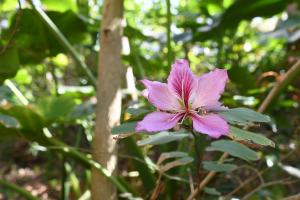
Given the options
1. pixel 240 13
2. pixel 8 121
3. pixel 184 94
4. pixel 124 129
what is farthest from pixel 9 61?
pixel 240 13

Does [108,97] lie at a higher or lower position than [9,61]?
lower

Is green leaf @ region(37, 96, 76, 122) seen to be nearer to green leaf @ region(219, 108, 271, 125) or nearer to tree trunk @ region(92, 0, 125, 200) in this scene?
tree trunk @ region(92, 0, 125, 200)

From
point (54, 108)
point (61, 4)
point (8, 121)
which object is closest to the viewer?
point (8, 121)

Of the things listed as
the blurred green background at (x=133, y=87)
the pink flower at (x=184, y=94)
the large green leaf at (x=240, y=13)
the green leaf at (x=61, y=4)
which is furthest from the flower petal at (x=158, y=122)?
the green leaf at (x=61, y=4)

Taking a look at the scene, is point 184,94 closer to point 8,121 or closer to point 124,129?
point 124,129

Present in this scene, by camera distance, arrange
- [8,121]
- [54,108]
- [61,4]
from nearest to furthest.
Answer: [8,121] → [54,108] → [61,4]

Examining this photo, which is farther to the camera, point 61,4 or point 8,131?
point 61,4

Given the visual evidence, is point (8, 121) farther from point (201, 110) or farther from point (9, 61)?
point (201, 110)
